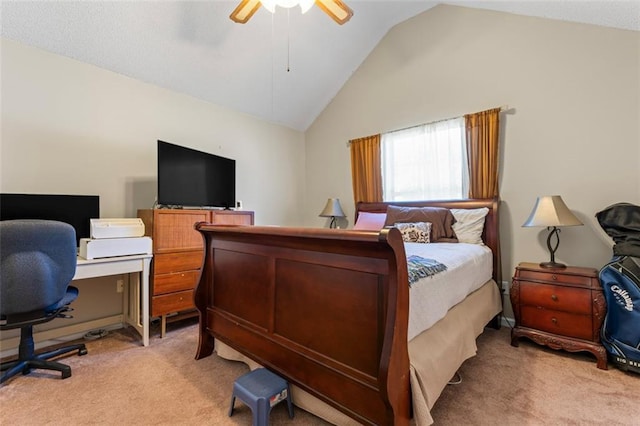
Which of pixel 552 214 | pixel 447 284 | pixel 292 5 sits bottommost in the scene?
pixel 447 284

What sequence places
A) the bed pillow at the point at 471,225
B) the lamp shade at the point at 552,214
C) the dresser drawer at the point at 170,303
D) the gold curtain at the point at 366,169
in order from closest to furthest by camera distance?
the lamp shade at the point at 552,214 < the dresser drawer at the point at 170,303 < the bed pillow at the point at 471,225 < the gold curtain at the point at 366,169

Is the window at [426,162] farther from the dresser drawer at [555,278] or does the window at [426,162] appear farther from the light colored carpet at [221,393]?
the light colored carpet at [221,393]

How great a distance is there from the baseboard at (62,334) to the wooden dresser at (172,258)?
548 millimetres

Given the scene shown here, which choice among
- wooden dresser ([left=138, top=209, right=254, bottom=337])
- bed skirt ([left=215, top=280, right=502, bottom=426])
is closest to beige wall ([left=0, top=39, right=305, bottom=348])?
wooden dresser ([left=138, top=209, right=254, bottom=337])

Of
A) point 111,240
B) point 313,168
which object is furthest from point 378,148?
point 111,240

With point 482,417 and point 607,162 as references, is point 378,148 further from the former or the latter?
point 482,417

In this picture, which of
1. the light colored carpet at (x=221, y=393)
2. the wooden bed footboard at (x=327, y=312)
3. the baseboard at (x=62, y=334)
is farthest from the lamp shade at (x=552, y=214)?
the baseboard at (x=62, y=334)

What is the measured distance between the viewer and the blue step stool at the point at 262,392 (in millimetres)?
1308

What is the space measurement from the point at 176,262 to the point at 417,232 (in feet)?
7.66

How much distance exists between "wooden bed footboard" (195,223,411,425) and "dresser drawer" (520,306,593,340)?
5.81 ft

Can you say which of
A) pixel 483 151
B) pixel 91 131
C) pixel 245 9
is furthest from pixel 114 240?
pixel 483 151

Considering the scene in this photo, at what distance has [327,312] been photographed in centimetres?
131

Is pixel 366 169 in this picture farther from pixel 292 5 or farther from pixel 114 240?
pixel 114 240

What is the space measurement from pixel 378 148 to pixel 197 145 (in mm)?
2285
